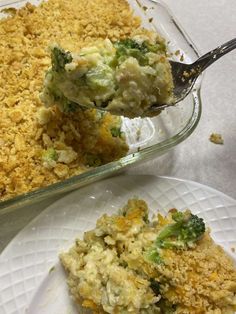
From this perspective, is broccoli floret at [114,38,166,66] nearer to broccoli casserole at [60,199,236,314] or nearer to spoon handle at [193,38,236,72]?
spoon handle at [193,38,236,72]

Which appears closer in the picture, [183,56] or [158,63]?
[158,63]

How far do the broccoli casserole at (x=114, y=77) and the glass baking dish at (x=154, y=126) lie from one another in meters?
0.14

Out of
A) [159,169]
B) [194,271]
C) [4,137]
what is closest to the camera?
[194,271]

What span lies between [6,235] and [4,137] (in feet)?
0.95

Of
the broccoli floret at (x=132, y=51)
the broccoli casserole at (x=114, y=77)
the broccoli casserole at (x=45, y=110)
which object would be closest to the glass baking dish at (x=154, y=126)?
the broccoli casserole at (x=45, y=110)

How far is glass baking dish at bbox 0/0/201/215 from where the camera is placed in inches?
54.7

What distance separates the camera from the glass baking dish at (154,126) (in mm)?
1389

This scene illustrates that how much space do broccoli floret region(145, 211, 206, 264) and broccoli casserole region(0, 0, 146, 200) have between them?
0.28 metres

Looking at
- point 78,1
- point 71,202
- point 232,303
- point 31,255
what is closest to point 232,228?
point 232,303

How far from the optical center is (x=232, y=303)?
4.35 feet

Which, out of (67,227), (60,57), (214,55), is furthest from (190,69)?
(67,227)

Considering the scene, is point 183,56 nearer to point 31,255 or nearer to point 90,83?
point 90,83

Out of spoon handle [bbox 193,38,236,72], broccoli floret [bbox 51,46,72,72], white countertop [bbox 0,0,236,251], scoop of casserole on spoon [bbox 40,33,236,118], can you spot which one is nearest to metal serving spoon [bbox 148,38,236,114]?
spoon handle [bbox 193,38,236,72]

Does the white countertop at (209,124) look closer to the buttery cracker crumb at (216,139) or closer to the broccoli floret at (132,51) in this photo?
the buttery cracker crumb at (216,139)
